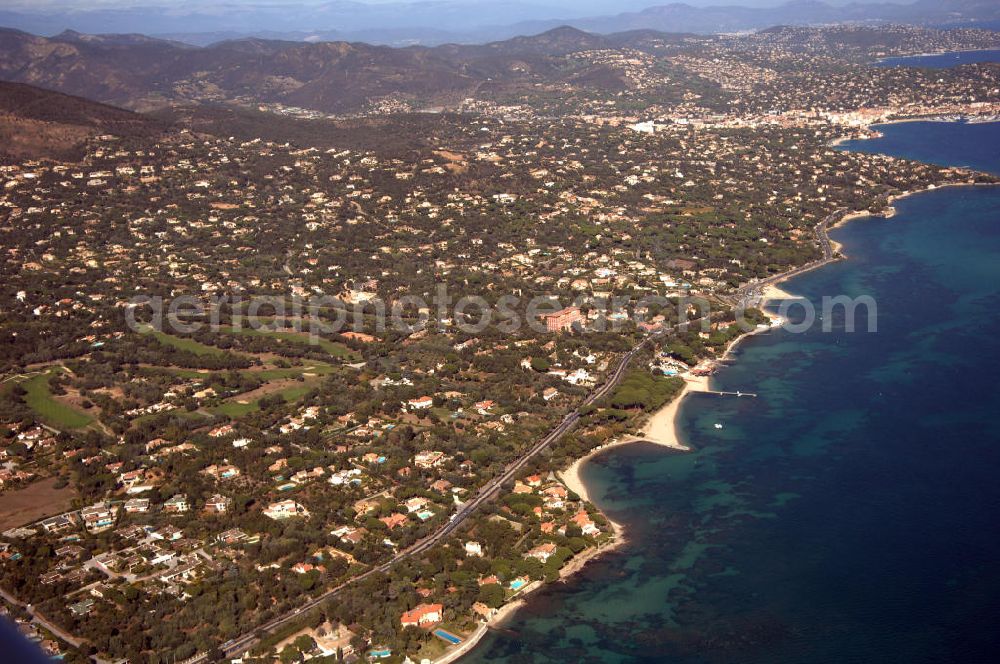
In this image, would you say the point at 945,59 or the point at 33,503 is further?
the point at 945,59

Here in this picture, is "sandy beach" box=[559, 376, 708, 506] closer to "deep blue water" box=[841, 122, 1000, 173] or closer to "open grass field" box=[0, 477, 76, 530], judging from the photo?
"open grass field" box=[0, 477, 76, 530]

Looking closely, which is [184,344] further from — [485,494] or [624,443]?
[624,443]

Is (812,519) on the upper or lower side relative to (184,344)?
lower

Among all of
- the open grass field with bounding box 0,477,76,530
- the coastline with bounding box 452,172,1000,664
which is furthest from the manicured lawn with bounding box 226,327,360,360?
the open grass field with bounding box 0,477,76,530

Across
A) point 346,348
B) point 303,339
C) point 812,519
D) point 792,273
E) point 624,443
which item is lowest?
point 812,519

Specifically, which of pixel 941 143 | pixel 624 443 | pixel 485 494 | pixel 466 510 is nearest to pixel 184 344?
pixel 485 494

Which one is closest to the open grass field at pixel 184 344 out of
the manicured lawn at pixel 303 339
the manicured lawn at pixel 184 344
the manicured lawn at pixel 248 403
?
the manicured lawn at pixel 184 344

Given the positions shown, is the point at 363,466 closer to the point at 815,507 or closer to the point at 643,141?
the point at 815,507
